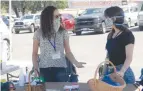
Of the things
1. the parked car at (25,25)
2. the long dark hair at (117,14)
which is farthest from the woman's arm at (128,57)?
the parked car at (25,25)

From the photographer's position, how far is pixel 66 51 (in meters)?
4.50

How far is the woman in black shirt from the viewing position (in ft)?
13.1

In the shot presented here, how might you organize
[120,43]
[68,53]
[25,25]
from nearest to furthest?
1. [120,43]
2. [68,53]
3. [25,25]

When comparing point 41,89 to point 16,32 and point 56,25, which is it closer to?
point 56,25

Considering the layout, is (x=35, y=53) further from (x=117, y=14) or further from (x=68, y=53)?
(x=117, y=14)

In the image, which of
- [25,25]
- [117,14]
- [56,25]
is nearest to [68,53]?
[56,25]

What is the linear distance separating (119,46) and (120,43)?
4 centimetres

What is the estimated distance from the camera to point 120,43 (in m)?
4.10

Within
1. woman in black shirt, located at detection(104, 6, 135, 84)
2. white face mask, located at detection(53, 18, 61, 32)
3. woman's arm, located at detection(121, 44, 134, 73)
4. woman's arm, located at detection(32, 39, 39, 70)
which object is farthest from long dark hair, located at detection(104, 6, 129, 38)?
woman's arm, located at detection(32, 39, 39, 70)

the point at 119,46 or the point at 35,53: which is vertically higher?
the point at 119,46

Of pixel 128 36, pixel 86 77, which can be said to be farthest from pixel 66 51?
pixel 86 77

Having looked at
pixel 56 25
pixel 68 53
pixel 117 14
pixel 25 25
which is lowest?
pixel 25 25

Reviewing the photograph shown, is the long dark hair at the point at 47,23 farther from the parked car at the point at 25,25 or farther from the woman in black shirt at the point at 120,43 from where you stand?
the parked car at the point at 25,25

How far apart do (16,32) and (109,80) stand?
75.3 feet
